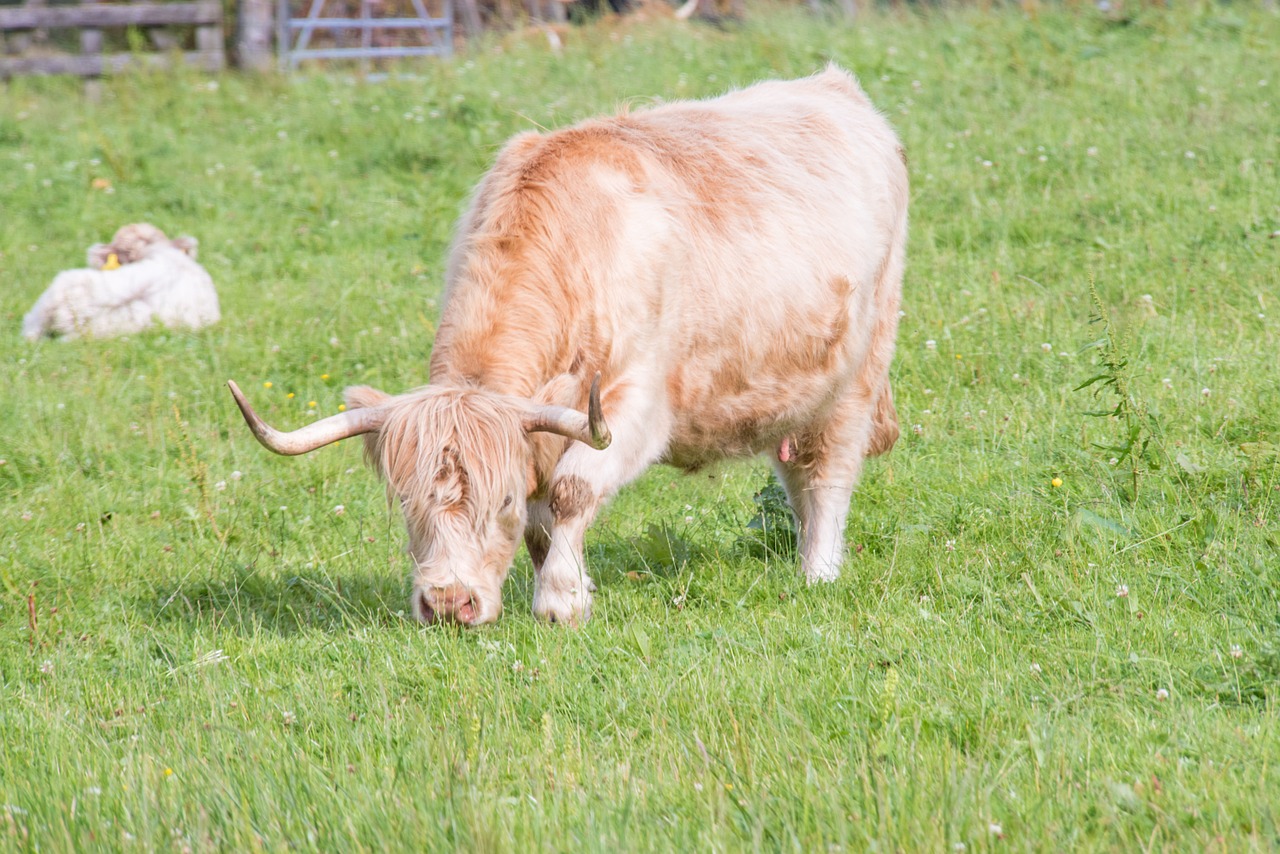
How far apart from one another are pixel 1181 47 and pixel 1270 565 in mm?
9711

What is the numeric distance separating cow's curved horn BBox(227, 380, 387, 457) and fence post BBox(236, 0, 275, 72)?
1339 cm

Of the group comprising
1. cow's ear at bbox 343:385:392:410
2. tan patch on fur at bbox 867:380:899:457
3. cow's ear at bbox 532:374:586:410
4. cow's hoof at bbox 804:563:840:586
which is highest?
cow's ear at bbox 532:374:586:410

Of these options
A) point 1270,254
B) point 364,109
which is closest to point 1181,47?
point 1270,254

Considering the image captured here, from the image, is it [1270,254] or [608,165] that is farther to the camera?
[1270,254]

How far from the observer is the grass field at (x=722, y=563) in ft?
10.2

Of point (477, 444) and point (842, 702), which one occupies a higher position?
point (477, 444)

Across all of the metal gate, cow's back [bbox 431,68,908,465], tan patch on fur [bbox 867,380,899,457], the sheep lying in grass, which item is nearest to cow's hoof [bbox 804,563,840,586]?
cow's back [bbox 431,68,908,465]

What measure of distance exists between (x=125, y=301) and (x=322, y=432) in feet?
18.4

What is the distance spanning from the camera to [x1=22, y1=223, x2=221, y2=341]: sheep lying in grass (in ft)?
30.3

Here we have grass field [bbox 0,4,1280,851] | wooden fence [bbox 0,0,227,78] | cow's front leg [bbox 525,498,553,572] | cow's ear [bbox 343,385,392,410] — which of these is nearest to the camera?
grass field [bbox 0,4,1280,851]

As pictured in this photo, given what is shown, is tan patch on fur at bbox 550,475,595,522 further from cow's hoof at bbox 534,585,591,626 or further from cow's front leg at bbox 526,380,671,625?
cow's hoof at bbox 534,585,591,626

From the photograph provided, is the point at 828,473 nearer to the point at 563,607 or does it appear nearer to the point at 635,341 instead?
the point at 635,341

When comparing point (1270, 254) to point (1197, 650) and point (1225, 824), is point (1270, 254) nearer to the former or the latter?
point (1197, 650)

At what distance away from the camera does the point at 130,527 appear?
252 inches
